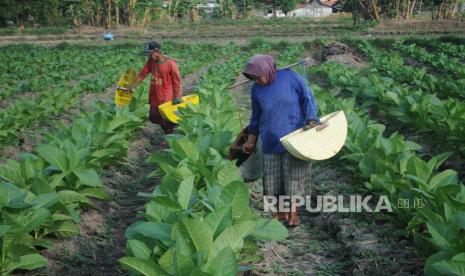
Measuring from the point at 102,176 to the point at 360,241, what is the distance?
10.2 ft

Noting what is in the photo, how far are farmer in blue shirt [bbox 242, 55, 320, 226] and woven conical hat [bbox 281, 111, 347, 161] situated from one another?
0.40 ft

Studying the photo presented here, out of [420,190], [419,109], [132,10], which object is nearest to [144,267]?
[420,190]

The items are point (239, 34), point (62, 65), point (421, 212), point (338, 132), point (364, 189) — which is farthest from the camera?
point (239, 34)

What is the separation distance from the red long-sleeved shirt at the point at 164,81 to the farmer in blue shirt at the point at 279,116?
9.54ft

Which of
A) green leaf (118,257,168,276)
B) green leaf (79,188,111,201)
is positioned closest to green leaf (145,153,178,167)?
green leaf (79,188,111,201)

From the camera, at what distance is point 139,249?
9.02 feet

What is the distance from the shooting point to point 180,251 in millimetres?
2549

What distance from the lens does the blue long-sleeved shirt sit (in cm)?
409

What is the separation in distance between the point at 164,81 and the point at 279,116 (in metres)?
3.27

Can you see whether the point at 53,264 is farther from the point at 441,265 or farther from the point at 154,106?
the point at 154,106

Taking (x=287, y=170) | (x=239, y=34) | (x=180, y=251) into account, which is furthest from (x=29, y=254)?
(x=239, y=34)

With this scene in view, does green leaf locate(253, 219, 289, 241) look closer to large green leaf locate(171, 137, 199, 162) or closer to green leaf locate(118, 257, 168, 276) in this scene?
green leaf locate(118, 257, 168, 276)

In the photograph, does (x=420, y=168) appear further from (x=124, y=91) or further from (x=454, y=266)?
(x=124, y=91)

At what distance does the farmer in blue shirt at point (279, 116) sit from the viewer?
13.3ft
